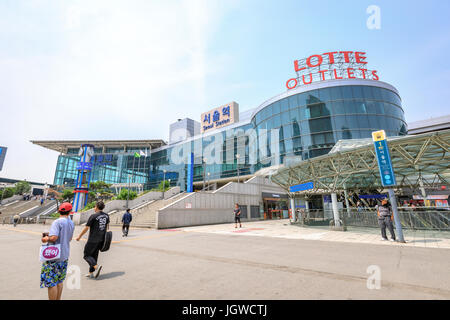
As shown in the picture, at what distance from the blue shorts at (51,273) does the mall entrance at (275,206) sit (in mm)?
28612

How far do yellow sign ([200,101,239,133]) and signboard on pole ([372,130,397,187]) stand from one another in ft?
123

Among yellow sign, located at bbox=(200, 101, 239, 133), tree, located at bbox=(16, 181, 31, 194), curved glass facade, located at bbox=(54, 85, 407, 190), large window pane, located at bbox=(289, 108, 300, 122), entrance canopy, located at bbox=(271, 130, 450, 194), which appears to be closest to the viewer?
entrance canopy, located at bbox=(271, 130, 450, 194)

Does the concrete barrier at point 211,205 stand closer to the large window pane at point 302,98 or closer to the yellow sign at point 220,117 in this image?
the large window pane at point 302,98

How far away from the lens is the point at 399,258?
238 inches

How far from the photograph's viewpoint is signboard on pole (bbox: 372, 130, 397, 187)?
9266mm

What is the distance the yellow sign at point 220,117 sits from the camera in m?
46.7

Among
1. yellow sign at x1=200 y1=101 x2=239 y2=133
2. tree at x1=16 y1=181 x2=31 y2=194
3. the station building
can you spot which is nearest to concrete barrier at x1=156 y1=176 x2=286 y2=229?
the station building

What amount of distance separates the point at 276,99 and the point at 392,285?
3194 centimetres

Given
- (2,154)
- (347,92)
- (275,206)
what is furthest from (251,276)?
(2,154)

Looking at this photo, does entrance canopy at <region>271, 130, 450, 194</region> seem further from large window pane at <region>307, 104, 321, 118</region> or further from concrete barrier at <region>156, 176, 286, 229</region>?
large window pane at <region>307, 104, 321, 118</region>

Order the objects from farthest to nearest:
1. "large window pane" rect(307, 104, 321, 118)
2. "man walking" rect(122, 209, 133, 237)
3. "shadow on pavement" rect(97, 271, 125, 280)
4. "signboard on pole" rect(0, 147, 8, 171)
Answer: "signboard on pole" rect(0, 147, 8, 171) → "large window pane" rect(307, 104, 321, 118) → "man walking" rect(122, 209, 133, 237) → "shadow on pavement" rect(97, 271, 125, 280)

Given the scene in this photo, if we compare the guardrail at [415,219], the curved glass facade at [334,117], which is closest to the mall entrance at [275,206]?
the curved glass facade at [334,117]

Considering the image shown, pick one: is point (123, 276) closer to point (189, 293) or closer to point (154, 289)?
point (154, 289)

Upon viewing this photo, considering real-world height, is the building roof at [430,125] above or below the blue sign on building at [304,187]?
above
